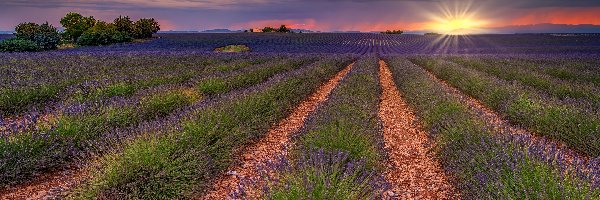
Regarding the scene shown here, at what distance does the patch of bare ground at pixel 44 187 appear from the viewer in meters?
3.73

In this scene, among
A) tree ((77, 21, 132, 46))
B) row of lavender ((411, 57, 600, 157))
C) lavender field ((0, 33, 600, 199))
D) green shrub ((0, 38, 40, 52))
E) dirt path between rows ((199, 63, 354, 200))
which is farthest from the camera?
tree ((77, 21, 132, 46))

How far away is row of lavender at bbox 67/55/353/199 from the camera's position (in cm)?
356

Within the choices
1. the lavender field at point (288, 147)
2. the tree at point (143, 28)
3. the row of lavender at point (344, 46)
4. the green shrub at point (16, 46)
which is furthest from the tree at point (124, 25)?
the lavender field at point (288, 147)

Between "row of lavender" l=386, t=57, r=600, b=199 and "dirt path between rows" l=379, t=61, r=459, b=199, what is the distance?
6.0 inches

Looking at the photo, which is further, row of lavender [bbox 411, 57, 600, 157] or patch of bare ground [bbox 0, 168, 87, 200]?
row of lavender [bbox 411, 57, 600, 157]

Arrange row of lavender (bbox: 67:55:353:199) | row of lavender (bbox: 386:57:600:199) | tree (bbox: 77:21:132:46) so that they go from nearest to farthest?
1. row of lavender (bbox: 386:57:600:199)
2. row of lavender (bbox: 67:55:353:199)
3. tree (bbox: 77:21:132:46)

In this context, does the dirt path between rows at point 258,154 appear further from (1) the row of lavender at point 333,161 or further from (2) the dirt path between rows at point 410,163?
(2) the dirt path between rows at point 410,163

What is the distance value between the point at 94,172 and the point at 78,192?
0.93 ft

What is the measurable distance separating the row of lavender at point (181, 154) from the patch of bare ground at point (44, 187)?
0.71ft

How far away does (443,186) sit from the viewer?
4.29m

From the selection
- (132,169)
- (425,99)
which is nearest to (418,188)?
(132,169)

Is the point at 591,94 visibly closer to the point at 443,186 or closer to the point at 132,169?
the point at 443,186

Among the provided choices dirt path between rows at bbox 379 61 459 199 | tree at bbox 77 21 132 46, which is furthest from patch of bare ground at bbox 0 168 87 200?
tree at bbox 77 21 132 46

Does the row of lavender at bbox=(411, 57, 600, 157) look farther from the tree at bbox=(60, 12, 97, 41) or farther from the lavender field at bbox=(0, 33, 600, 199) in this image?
the tree at bbox=(60, 12, 97, 41)
